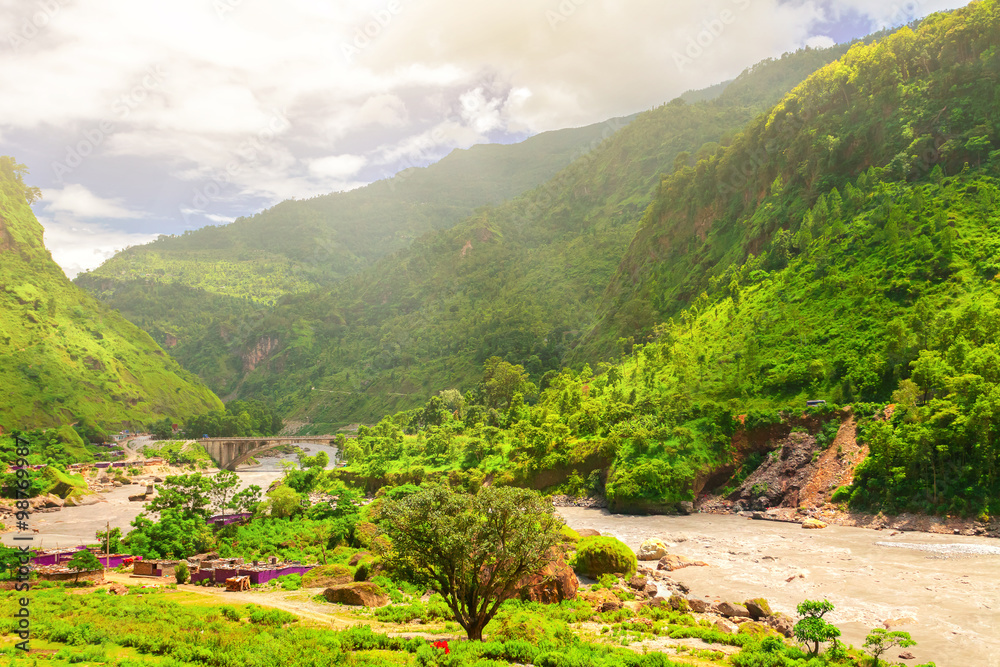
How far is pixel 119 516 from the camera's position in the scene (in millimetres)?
81125

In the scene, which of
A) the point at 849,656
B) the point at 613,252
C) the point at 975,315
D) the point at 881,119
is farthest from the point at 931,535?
the point at 613,252

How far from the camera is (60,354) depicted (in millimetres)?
143500

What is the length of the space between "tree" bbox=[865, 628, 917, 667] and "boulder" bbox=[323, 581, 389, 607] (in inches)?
1015

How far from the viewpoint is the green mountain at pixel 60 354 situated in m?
128

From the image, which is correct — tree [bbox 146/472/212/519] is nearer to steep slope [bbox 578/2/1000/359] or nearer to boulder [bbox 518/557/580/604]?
boulder [bbox 518/557/580/604]

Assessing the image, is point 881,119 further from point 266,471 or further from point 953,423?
point 266,471

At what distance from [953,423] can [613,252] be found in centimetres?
14602

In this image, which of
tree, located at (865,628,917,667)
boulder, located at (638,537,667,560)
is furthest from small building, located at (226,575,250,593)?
tree, located at (865,628,917,667)

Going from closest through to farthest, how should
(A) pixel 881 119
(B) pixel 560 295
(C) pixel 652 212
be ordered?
(A) pixel 881 119 → (C) pixel 652 212 → (B) pixel 560 295

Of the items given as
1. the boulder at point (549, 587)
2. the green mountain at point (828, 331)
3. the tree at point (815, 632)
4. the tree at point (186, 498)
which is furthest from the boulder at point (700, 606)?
the tree at point (186, 498)

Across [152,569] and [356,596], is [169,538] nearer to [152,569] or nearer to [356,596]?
[152,569]

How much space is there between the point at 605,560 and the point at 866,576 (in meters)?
16.6

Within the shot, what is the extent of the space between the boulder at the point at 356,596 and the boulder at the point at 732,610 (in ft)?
65.2

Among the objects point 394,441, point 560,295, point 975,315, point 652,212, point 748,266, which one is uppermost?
point 652,212
